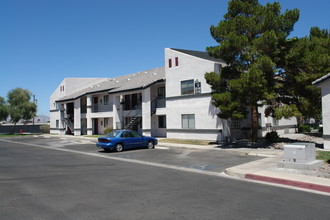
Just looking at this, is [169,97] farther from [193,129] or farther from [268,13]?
[268,13]

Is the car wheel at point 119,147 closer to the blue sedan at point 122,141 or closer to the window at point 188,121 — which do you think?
the blue sedan at point 122,141

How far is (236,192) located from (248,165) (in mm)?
4743

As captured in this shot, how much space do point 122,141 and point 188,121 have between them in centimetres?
785

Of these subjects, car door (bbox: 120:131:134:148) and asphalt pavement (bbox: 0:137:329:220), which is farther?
car door (bbox: 120:131:134:148)

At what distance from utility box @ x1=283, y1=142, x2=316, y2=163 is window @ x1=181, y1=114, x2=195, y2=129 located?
1369 centimetres

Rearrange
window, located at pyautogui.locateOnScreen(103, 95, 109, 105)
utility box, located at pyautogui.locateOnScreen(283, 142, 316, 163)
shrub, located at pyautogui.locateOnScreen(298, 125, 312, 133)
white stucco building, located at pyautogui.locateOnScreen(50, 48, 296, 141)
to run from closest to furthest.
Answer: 1. utility box, located at pyautogui.locateOnScreen(283, 142, 316, 163)
2. white stucco building, located at pyautogui.locateOnScreen(50, 48, 296, 141)
3. shrub, located at pyautogui.locateOnScreen(298, 125, 312, 133)
4. window, located at pyautogui.locateOnScreen(103, 95, 109, 105)

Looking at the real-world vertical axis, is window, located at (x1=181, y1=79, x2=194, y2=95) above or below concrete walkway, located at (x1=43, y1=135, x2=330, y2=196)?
above

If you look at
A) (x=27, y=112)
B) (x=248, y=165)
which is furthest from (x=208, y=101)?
(x=27, y=112)

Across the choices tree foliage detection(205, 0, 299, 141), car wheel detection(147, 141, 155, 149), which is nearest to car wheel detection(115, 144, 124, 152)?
car wheel detection(147, 141, 155, 149)

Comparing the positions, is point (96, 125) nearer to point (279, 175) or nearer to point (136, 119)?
point (136, 119)

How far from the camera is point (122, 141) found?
1978cm

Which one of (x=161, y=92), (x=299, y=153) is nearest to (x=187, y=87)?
(x=161, y=92)

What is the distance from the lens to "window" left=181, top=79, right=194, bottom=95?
2541 cm

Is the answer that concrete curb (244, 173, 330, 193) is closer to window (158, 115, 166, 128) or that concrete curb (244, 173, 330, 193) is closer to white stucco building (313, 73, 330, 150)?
white stucco building (313, 73, 330, 150)
